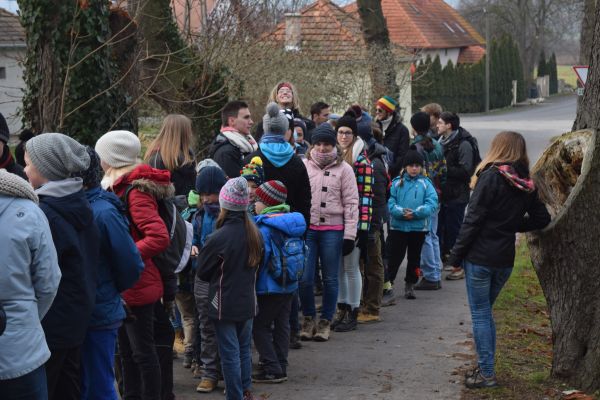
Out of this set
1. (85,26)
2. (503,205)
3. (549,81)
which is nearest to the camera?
(503,205)

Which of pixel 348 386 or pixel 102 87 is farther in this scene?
pixel 102 87

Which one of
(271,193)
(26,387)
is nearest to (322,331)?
(271,193)

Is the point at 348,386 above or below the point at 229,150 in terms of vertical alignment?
below

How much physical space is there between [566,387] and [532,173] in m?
1.69

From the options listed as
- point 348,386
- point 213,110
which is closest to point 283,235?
point 348,386

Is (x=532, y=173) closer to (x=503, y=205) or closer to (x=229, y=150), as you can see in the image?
(x=503, y=205)

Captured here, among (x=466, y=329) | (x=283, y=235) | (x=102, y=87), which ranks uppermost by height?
(x=102, y=87)

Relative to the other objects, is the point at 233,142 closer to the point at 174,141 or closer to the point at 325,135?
the point at 325,135

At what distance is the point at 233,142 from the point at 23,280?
4.44 metres

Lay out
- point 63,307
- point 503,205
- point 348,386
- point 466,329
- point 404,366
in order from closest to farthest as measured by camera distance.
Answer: point 63,307 → point 503,205 → point 348,386 → point 404,366 → point 466,329

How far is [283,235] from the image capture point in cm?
749

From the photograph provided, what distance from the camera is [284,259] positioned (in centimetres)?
751

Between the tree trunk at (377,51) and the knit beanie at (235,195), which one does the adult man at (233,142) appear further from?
the tree trunk at (377,51)

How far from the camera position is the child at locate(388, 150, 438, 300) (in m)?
10.8
